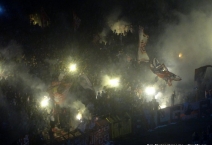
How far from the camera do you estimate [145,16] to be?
25.2 meters

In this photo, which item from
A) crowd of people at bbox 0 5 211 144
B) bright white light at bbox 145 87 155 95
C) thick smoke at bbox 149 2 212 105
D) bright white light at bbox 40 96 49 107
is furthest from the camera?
thick smoke at bbox 149 2 212 105

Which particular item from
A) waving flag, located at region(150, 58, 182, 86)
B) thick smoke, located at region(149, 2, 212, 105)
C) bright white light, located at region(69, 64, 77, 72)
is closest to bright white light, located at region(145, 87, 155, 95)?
waving flag, located at region(150, 58, 182, 86)

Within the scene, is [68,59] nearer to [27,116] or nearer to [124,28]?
[27,116]

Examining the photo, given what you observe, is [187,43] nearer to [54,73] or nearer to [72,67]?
A: [72,67]

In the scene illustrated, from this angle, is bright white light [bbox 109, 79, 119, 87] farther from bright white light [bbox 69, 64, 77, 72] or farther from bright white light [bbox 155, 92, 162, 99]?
bright white light [bbox 155, 92, 162, 99]

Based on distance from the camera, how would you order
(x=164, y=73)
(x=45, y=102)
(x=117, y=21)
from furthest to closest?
1. (x=117, y=21)
2. (x=164, y=73)
3. (x=45, y=102)

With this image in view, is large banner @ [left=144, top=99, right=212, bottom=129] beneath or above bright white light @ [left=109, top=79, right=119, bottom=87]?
beneath

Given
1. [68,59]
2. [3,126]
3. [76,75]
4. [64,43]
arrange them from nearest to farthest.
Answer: [3,126] → [76,75] → [68,59] → [64,43]

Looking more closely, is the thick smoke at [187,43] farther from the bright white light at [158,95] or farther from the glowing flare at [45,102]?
the glowing flare at [45,102]

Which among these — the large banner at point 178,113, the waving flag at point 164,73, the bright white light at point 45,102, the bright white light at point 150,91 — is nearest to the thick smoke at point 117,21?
the waving flag at point 164,73

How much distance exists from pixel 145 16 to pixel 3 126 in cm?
1997

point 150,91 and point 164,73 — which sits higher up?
point 164,73

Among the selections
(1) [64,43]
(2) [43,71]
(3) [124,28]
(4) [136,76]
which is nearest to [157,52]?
(3) [124,28]

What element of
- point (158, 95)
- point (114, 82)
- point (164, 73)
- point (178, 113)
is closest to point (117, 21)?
point (114, 82)
